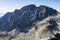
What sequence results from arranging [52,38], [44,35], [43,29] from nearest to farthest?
[52,38], [44,35], [43,29]

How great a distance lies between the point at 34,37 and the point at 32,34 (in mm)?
5185

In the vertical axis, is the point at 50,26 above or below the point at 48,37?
above

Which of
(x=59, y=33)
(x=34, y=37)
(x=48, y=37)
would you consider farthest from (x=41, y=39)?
(x=59, y=33)

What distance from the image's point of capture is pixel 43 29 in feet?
299

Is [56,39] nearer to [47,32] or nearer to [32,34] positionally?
[47,32]

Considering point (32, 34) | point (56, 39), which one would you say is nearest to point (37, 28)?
point (32, 34)

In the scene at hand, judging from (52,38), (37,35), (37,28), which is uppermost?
(37,28)

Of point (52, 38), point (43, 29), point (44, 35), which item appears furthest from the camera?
point (43, 29)

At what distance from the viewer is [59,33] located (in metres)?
90.3

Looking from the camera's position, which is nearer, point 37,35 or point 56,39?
point 56,39

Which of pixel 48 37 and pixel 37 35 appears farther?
pixel 37 35

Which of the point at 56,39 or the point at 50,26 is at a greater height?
the point at 50,26

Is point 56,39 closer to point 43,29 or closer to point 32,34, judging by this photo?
point 43,29

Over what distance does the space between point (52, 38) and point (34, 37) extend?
46.7ft
